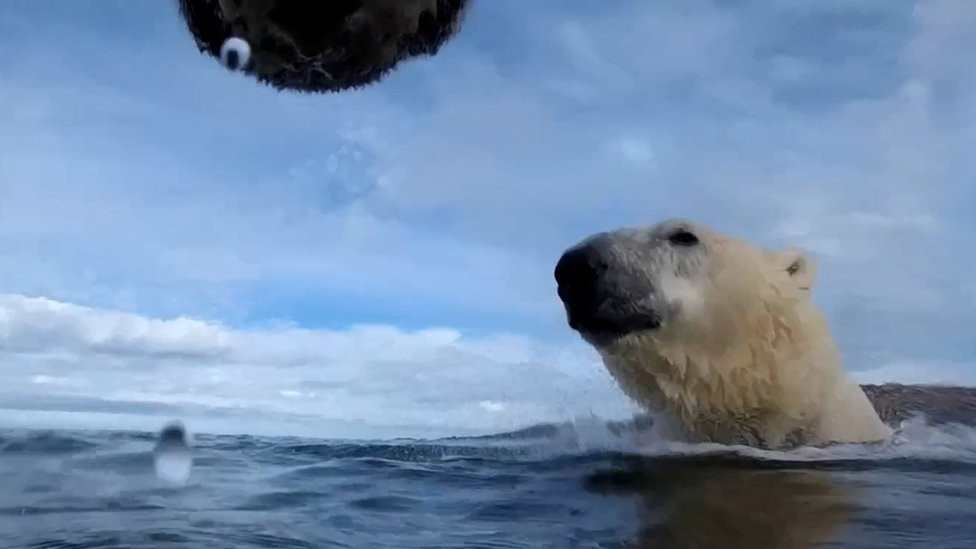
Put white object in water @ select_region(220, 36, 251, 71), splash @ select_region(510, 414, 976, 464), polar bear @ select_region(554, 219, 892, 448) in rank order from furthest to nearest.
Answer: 1. white object in water @ select_region(220, 36, 251, 71)
2. polar bear @ select_region(554, 219, 892, 448)
3. splash @ select_region(510, 414, 976, 464)

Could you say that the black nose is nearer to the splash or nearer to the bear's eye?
the bear's eye

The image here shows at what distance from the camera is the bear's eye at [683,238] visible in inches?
78.2

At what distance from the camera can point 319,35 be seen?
253cm

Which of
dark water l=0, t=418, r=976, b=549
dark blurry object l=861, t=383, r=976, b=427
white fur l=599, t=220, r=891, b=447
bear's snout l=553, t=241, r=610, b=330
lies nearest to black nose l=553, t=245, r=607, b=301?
bear's snout l=553, t=241, r=610, b=330

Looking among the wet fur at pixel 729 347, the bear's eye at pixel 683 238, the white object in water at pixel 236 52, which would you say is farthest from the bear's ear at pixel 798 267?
the white object in water at pixel 236 52

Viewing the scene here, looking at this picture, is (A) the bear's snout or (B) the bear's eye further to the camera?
(B) the bear's eye

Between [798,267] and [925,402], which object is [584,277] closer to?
[798,267]

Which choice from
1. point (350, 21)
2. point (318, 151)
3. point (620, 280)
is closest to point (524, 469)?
point (620, 280)

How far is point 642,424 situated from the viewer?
7.39ft

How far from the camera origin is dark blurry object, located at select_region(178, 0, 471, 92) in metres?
2.48

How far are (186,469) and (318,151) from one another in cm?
133

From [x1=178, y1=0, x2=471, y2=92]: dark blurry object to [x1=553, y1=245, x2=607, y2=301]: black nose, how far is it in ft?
3.48

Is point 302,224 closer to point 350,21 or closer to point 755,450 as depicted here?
point 350,21

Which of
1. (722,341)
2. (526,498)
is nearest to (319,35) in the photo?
(722,341)
